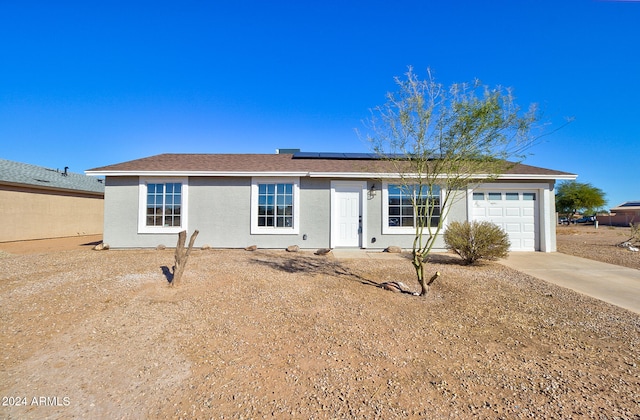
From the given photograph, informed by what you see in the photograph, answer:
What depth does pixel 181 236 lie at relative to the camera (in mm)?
5820

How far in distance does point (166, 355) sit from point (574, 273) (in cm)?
930

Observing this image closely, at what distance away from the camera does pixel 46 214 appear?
48.0 feet

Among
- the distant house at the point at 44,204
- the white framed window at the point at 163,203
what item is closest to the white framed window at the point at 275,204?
the white framed window at the point at 163,203

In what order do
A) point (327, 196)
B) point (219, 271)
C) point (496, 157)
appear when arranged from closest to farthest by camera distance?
point (496, 157)
point (219, 271)
point (327, 196)

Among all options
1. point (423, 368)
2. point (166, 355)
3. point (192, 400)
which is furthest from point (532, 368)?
point (166, 355)

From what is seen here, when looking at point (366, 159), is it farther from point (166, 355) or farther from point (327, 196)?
point (166, 355)

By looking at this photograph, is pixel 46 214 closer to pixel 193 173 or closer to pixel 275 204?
pixel 193 173

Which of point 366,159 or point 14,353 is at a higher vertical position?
point 366,159

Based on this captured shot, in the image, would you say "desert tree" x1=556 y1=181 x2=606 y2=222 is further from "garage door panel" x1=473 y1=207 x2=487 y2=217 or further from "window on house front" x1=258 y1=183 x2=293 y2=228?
"window on house front" x1=258 y1=183 x2=293 y2=228

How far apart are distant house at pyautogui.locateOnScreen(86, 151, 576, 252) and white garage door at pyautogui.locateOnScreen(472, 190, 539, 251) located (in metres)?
0.04

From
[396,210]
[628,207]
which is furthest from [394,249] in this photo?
[628,207]

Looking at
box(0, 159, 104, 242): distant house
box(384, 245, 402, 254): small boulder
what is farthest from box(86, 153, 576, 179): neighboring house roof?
box(0, 159, 104, 242): distant house

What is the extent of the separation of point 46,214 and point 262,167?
13.0 m

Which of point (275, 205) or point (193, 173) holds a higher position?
point (193, 173)
